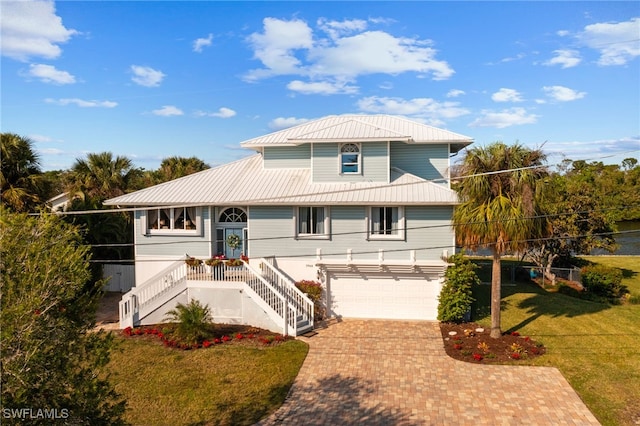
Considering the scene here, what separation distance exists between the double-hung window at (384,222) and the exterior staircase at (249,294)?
172 inches

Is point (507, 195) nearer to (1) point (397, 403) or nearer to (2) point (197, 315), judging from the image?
(1) point (397, 403)

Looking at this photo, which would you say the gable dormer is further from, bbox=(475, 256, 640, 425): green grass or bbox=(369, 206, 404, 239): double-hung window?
bbox=(475, 256, 640, 425): green grass

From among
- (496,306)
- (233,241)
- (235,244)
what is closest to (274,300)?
(235,244)

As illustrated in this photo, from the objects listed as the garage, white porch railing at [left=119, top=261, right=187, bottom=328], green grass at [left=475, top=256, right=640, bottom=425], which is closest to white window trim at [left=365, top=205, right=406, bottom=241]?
the garage

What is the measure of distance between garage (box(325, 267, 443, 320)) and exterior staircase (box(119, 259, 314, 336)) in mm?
2133

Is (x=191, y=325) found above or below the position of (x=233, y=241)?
below

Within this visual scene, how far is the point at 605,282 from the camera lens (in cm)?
2398

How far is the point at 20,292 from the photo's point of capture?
19.0 feet

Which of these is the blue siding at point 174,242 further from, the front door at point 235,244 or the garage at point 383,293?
the garage at point 383,293

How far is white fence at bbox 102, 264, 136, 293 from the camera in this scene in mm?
24469

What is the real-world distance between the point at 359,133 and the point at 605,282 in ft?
55.2

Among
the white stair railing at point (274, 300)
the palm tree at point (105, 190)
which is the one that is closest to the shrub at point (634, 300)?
the white stair railing at point (274, 300)

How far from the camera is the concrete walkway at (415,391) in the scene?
11023mm

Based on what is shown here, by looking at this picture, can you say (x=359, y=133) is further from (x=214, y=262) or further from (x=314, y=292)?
(x=214, y=262)
